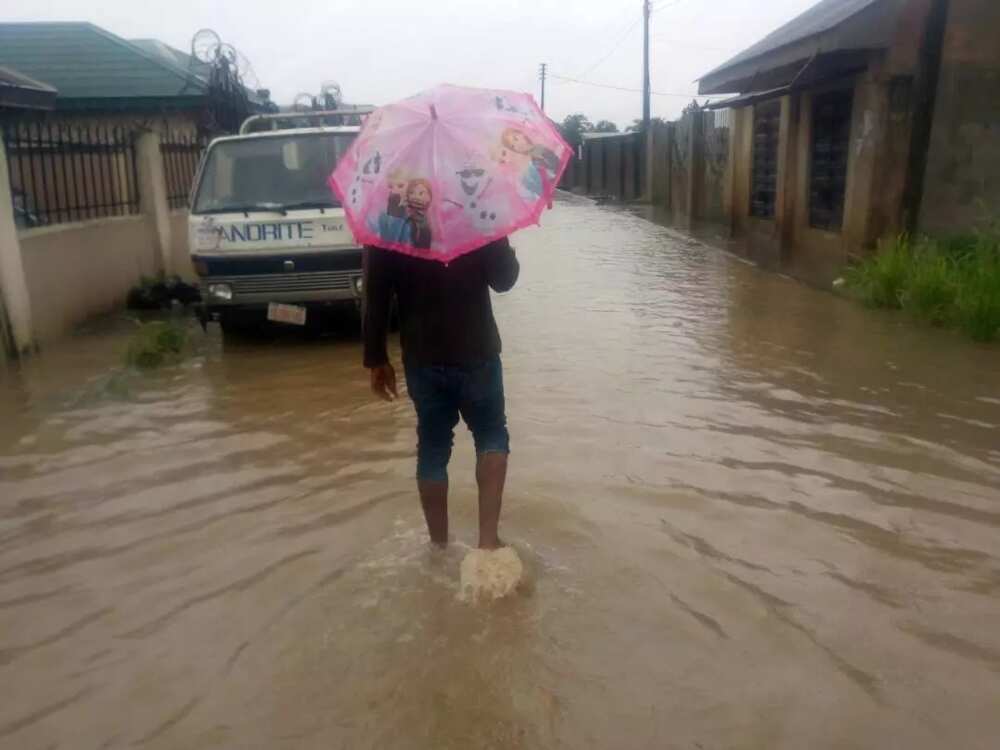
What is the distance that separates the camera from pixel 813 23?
41.6 ft

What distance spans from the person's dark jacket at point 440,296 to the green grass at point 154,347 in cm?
505

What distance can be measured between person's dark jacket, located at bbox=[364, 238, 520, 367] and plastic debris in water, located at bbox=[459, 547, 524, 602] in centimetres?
77

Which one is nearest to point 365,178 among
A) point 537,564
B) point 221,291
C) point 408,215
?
point 408,215

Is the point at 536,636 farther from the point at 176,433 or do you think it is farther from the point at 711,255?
the point at 711,255

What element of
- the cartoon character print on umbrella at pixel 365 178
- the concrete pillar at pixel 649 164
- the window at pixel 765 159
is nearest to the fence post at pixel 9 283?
the cartoon character print on umbrella at pixel 365 178

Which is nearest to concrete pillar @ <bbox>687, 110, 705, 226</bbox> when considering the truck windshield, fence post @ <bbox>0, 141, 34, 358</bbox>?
the truck windshield

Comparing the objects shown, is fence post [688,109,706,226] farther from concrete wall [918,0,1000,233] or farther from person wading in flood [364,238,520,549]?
person wading in flood [364,238,520,549]

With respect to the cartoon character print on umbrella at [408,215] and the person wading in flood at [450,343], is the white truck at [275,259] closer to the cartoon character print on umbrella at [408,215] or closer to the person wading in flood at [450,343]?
the person wading in flood at [450,343]

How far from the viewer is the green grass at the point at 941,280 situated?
797cm

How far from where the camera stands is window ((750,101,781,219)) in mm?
16406

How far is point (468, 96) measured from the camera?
3.63 meters

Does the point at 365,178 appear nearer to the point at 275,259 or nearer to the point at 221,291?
the point at 275,259

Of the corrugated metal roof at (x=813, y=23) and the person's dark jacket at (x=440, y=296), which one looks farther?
the corrugated metal roof at (x=813, y=23)

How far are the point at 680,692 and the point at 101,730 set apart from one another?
5.92ft
